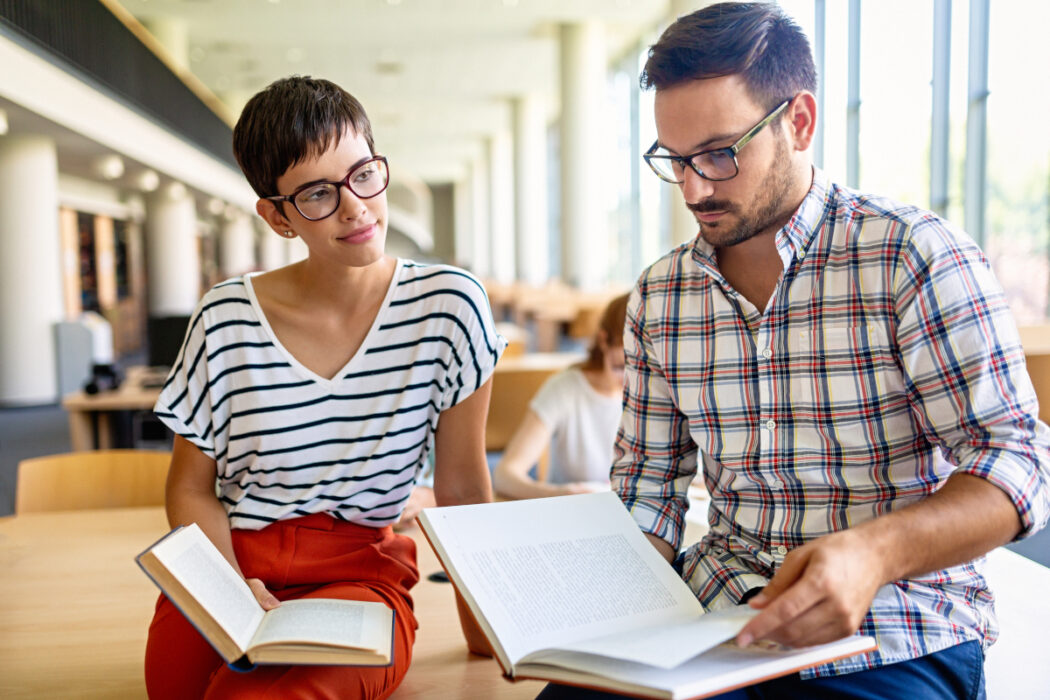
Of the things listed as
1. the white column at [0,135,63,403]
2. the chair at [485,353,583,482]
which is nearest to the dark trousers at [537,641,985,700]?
the chair at [485,353,583,482]

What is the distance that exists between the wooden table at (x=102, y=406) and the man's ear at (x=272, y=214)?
2.82 metres

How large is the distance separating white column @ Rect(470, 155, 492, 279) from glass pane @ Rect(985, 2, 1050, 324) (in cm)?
1778

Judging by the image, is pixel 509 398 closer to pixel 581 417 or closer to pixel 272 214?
pixel 581 417

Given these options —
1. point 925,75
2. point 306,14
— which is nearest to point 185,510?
point 925,75

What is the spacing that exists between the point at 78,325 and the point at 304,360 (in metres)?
7.86

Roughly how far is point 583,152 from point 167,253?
6.15m

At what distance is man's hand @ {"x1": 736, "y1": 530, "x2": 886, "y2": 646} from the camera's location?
2.64 ft

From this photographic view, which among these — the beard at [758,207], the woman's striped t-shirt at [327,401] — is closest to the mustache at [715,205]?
the beard at [758,207]

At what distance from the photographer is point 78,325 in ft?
26.9

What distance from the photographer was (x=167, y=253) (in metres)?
12.8

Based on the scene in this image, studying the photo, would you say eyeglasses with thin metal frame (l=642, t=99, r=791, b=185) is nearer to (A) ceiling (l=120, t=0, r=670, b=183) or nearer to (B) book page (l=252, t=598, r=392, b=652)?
(B) book page (l=252, t=598, r=392, b=652)

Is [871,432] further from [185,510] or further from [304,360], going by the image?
[185,510]

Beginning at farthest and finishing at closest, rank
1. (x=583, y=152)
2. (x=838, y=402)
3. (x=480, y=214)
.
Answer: (x=480, y=214) < (x=583, y=152) < (x=838, y=402)

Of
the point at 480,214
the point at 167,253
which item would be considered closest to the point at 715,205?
the point at 167,253
